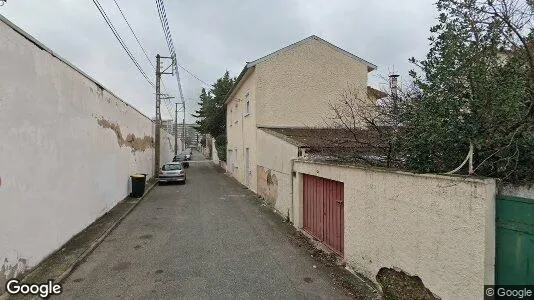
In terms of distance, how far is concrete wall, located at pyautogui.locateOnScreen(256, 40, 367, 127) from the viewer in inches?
652

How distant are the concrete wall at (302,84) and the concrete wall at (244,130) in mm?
752

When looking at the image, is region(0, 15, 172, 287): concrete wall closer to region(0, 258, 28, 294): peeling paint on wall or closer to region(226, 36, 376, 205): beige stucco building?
region(0, 258, 28, 294): peeling paint on wall

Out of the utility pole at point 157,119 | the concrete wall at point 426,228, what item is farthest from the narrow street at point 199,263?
the utility pole at point 157,119

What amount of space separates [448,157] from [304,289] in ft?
9.82

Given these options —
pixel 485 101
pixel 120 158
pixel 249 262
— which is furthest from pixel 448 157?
pixel 120 158

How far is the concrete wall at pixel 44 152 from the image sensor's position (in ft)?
17.7

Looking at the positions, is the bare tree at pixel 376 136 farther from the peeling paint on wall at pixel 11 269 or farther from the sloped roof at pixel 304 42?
the sloped roof at pixel 304 42

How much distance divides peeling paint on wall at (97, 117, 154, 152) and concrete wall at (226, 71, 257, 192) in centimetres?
587

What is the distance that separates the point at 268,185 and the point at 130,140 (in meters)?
7.29

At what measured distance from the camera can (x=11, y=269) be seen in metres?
5.35

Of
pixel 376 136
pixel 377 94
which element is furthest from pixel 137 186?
pixel 376 136

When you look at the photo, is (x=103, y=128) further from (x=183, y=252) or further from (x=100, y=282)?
(x=100, y=282)

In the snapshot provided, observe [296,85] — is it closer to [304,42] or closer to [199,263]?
[304,42]

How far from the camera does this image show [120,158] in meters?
14.1
